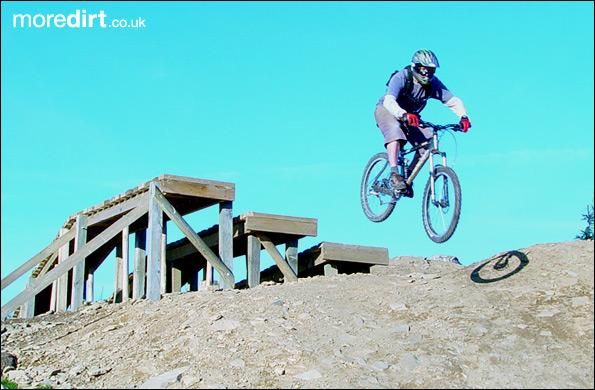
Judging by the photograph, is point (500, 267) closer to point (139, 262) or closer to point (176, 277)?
point (139, 262)

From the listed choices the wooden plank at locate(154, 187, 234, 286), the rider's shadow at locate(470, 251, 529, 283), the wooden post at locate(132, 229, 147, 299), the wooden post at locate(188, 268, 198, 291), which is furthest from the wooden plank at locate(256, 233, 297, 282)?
the rider's shadow at locate(470, 251, 529, 283)

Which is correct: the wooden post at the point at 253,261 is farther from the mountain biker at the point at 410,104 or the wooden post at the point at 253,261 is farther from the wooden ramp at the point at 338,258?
the mountain biker at the point at 410,104

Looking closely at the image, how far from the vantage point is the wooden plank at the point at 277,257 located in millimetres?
16750

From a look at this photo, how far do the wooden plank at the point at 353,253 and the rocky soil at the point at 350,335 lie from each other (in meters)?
2.37

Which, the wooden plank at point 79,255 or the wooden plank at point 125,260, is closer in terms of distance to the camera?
the wooden plank at point 79,255

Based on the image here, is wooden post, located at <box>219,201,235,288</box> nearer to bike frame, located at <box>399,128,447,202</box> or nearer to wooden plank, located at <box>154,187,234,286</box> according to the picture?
wooden plank, located at <box>154,187,234,286</box>

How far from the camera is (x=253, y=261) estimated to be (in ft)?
54.0

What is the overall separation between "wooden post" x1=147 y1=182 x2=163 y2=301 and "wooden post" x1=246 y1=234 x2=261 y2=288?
5.53ft

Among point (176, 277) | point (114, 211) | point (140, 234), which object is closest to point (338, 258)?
point (176, 277)

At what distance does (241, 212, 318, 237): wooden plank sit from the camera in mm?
16469

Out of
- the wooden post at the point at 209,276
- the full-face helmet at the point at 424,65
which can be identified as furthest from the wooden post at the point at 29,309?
the full-face helmet at the point at 424,65

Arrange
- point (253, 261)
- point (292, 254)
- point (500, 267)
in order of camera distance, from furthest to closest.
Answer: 1. point (292, 254)
2. point (253, 261)
3. point (500, 267)

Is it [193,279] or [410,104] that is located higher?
[410,104]

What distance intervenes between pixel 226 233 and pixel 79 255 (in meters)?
2.24
